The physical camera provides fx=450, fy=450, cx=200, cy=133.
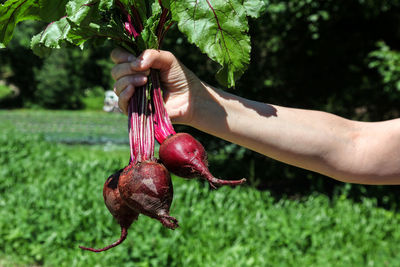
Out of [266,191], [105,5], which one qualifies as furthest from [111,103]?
[266,191]

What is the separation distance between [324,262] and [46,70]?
24.6 meters

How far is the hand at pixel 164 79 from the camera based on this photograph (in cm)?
158

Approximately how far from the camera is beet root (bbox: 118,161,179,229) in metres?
1.50

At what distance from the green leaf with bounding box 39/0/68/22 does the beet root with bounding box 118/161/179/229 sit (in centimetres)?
62

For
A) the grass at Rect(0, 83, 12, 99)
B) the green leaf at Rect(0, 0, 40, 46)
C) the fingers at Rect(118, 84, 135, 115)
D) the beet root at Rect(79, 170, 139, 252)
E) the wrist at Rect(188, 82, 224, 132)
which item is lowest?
the grass at Rect(0, 83, 12, 99)

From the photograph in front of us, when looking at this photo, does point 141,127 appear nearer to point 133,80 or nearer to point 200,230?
point 133,80

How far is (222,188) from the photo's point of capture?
5.58m

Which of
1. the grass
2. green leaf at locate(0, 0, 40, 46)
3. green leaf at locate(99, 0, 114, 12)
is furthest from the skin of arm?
the grass

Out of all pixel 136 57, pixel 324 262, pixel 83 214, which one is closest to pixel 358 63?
pixel 324 262

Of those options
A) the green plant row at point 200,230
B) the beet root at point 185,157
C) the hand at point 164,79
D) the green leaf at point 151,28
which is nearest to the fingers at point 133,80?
the hand at point 164,79

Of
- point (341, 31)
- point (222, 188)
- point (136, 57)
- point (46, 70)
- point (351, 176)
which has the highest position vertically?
point (136, 57)

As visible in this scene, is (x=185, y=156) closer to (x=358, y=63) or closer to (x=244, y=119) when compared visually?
(x=244, y=119)

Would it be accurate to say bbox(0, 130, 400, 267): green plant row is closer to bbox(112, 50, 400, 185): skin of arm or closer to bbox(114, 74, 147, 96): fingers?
bbox(112, 50, 400, 185): skin of arm

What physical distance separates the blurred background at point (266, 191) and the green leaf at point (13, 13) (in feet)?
9.34
